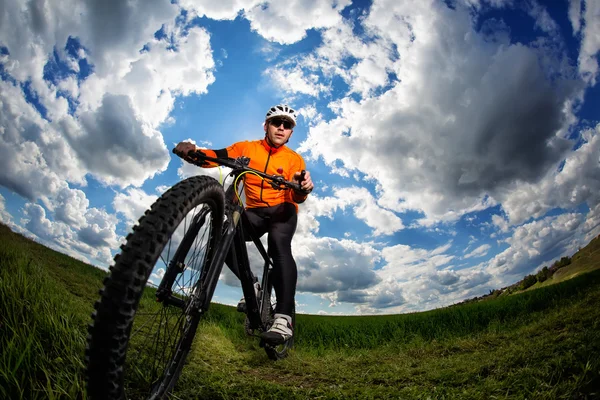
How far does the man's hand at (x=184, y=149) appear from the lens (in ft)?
8.84

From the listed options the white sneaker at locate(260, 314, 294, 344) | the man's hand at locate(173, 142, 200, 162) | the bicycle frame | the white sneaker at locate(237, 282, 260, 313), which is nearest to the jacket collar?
the bicycle frame

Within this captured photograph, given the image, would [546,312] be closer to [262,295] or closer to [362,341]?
[362,341]

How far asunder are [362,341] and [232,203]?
488 cm

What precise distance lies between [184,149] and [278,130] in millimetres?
1772

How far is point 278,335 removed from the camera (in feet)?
10.9

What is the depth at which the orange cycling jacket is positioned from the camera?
3818 mm

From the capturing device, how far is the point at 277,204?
3805 mm

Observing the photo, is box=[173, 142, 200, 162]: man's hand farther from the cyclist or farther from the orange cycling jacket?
the orange cycling jacket

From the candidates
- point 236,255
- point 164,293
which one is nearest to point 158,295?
point 164,293

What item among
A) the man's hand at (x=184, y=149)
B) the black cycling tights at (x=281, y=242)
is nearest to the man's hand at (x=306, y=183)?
the black cycling tights at (x=281, y=242)

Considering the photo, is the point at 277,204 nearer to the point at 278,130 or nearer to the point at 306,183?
the point at 306,183

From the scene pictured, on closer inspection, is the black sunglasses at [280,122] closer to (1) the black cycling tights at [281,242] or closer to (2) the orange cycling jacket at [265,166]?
(2) the orange cycling jacket at [265,166]

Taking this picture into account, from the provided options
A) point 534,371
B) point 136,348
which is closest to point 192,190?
point 136,348

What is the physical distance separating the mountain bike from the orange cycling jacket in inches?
19.4
